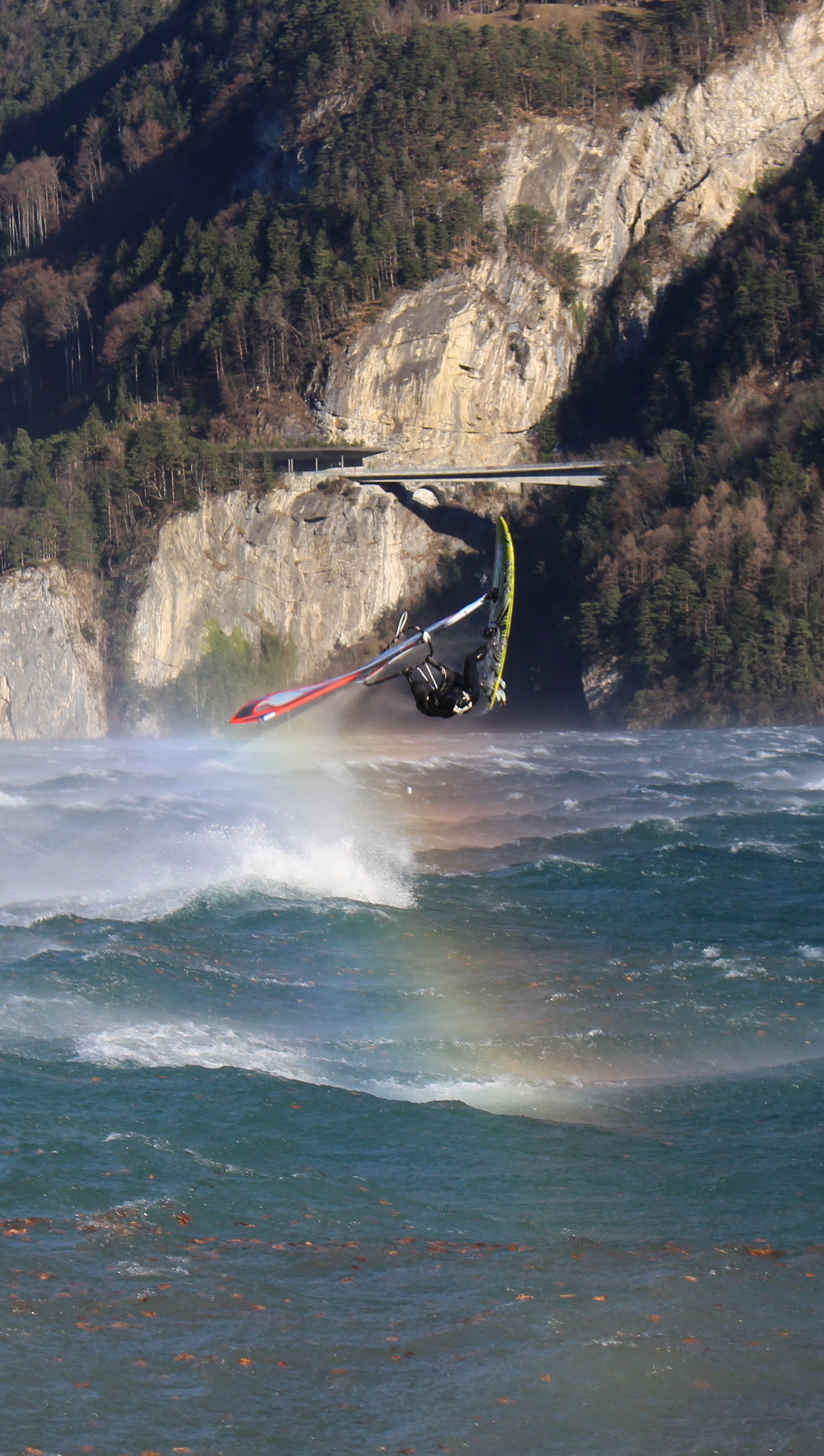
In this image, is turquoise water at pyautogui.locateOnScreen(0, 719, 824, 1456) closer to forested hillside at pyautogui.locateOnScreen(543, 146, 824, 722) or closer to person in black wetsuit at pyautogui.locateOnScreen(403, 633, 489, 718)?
person in black wetsuit at pyautogui.locateOnScreen(403, 633, 489, 718)

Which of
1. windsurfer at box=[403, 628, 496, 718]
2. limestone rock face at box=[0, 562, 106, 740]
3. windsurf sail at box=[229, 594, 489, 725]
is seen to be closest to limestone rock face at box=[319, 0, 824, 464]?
limestone rock face at box=[0, 562, 106, 740]

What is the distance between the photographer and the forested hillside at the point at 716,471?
222 ft

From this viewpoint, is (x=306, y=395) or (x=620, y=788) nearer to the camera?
(x=620, y=788)

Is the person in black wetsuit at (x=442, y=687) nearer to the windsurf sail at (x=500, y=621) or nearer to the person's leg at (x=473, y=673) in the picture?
the person's leg at (x=473, y=673)

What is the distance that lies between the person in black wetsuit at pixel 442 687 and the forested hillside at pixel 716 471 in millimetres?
51114

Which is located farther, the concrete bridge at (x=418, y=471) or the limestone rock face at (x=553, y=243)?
the limestone rock face at (x=553, y=243)

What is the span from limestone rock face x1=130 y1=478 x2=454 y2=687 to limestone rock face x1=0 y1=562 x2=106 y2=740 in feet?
13.3

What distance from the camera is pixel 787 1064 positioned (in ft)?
63.9

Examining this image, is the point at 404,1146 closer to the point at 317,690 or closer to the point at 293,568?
the point at 317,690

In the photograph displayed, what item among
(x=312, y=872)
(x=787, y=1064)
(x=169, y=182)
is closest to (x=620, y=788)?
(x=312, y=872)

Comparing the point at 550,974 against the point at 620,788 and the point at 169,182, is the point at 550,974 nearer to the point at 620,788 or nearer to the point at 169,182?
the point at 620,788

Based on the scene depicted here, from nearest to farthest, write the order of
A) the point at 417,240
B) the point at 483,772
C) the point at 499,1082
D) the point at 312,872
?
1. the point at 499,1082
2. the point at 312,872
3. the point at 483,772
4. the point at 417,240

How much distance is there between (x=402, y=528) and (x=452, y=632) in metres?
14.4

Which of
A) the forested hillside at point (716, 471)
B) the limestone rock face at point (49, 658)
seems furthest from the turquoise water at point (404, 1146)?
the limestone rock face at point (49, 658)
